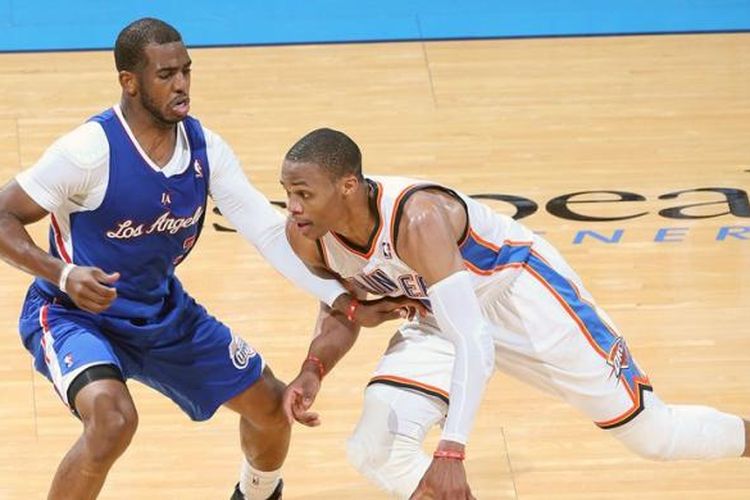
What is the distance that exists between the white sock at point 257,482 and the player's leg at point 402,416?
637 mm

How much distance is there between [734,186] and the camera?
26.8 ft

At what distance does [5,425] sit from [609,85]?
4636mm

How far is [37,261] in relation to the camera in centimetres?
467

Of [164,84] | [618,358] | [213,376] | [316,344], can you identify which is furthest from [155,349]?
[618,358]

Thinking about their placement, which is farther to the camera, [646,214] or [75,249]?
[646,214]

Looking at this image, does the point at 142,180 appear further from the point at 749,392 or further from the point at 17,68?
the point at 17,68

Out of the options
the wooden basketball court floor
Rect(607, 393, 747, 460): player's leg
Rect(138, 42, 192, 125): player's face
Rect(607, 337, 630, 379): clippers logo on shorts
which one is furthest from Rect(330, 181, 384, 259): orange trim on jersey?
the wooden basketball court floor

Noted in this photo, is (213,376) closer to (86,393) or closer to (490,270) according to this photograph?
(86,393)

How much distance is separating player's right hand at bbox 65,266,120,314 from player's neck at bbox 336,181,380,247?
68 centimetres

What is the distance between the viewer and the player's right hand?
178 inches

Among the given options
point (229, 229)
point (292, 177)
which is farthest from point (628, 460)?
point (229, 229)

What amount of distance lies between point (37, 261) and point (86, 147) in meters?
0.38

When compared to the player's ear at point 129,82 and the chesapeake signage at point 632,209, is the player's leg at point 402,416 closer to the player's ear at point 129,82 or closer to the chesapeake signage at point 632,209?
the player's ear at point 129,82

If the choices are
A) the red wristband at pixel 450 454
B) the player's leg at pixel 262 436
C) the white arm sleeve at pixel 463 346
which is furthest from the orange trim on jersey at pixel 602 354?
the player's leg at pixel 262 436
